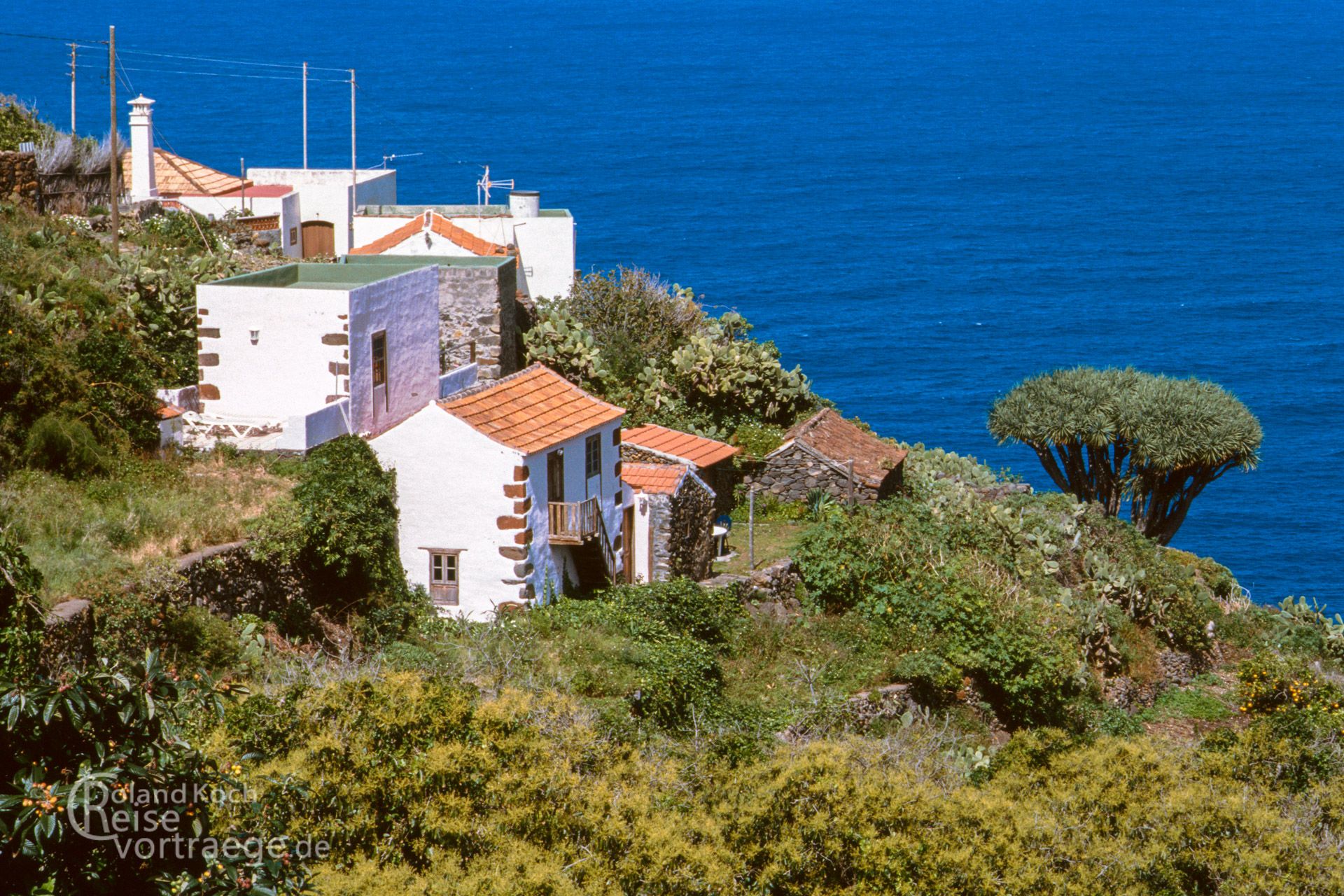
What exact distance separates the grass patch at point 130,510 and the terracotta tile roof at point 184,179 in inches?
991

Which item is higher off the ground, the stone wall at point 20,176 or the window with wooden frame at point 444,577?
the stone wall at point 20,176

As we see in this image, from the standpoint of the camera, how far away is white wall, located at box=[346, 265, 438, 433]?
30.5m

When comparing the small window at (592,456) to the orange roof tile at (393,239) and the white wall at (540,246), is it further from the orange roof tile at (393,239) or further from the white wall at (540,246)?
the white wall at (540,246)

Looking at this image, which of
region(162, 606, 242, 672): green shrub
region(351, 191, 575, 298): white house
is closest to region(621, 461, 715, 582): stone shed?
region(162, 606, 242, 672): green shrub

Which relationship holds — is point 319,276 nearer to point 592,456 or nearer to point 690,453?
point 592,456

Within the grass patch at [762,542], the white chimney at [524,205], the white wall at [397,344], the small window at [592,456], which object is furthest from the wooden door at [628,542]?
the white chimney at [524,205]

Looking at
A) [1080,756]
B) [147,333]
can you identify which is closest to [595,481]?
[147,333]

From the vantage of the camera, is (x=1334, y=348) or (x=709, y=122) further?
(x=709, y=122)

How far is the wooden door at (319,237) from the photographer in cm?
5281

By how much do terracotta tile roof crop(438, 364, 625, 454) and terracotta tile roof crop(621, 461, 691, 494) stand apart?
182 centimetres

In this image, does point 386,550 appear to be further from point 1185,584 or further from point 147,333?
point 1185,584

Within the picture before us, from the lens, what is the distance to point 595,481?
104 feet

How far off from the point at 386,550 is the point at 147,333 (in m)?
9.25

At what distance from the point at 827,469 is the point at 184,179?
26.2 meters
